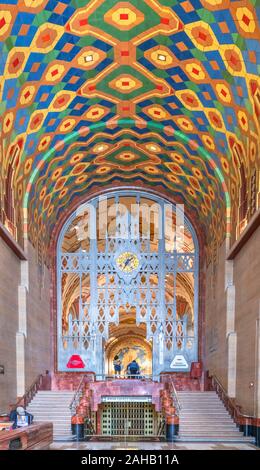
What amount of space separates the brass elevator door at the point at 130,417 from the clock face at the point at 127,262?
18.0ft

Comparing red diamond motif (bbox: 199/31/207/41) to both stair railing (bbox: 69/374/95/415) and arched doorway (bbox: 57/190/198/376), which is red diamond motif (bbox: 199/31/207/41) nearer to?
arched doorway (bbox: 57/190/198/376)

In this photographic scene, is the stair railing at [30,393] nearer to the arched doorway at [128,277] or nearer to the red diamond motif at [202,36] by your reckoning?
the arched doorway at [128,277]

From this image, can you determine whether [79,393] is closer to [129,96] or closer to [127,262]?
[127,262]

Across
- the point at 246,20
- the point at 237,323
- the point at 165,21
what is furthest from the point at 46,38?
the point at 237,323

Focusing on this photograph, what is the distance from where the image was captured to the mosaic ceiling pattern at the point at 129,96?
11.3 meters

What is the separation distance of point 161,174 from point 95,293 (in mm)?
5746

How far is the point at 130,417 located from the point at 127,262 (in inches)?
252

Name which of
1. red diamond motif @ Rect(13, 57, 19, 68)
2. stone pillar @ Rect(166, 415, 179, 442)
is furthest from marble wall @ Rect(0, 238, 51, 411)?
red diamond motif @ Rect(13, 57, 19, 68)

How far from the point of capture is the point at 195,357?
22.2 metres

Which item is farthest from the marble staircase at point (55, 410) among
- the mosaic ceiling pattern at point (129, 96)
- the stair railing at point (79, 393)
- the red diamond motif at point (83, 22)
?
the red diamond motif at point (83, 22)

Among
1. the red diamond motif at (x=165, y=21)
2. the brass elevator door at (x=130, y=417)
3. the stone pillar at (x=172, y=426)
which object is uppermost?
the red diamond motif at (x=165, y=21)

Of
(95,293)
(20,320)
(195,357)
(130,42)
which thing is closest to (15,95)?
(130,42)

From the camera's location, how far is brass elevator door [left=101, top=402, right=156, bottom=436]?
21.5 m

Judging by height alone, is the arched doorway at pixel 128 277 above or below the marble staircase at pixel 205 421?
above
